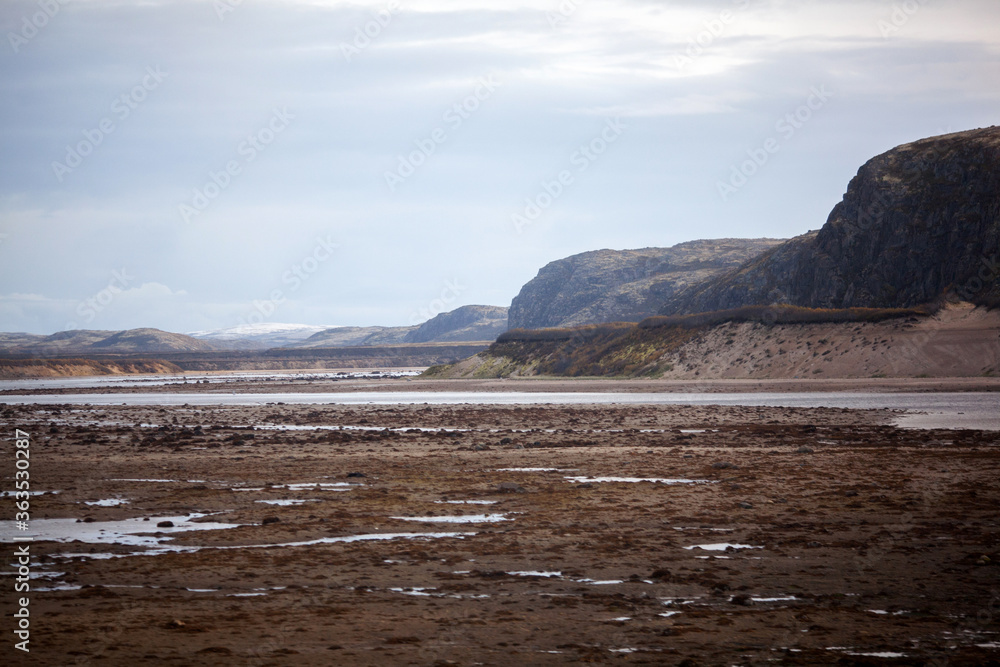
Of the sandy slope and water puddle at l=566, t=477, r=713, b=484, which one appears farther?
the sandy slope

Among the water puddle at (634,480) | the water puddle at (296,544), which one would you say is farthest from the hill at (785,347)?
the water puddle at (296,544)

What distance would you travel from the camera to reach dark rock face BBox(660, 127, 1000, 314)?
102062 mm

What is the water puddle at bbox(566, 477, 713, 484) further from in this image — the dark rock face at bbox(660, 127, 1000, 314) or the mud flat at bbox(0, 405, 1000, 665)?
the dark rock face at bbox(660, 127, 1000, 314)

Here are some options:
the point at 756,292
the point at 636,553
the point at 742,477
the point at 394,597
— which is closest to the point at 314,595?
the point at 394,597

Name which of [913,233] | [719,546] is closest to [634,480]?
[719,546]

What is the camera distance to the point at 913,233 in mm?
111250

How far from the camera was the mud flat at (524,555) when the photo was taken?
30.9ft

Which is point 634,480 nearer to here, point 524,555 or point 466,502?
point 466,502

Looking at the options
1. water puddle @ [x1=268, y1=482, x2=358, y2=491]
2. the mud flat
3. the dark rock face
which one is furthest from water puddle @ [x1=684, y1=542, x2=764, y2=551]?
the dark rock face

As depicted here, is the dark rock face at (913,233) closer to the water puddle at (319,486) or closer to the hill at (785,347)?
the hill at (785,347)

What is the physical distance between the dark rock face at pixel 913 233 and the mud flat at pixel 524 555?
75679mm

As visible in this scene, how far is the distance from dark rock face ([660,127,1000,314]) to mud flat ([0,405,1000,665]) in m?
75.7

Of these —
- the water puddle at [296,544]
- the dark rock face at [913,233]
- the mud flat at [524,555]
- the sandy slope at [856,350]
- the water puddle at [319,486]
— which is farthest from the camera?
the dark rock face at [913,233]

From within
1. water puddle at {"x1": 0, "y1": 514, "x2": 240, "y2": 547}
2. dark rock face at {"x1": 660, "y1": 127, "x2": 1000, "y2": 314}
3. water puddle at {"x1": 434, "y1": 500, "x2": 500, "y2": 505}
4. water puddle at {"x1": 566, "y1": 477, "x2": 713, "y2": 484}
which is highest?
dark rock face at {"x1": 660, "y1": 127, "x2": 1000, "y2": 314}
